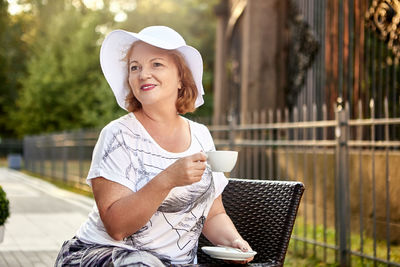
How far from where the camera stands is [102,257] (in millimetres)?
2695

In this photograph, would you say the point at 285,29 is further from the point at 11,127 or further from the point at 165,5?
the point at 11,127

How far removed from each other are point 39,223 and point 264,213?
6.53 metres

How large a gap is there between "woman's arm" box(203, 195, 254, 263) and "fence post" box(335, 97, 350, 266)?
358 cm

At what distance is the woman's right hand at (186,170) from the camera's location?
8.20 ft

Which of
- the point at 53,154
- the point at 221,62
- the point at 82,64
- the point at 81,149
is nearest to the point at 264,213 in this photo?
the point at 221,62

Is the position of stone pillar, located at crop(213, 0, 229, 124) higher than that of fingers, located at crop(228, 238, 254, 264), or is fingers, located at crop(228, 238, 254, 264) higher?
stone pillar, located at crop(213, 0, 229, 124)

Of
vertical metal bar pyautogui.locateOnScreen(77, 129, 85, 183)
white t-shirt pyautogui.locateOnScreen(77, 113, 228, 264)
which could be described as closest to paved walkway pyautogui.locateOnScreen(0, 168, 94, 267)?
vertical metal bar pyautogui.locateOnScreen(77, 129, 85, 183)

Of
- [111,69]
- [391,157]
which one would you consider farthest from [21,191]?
[111,69]

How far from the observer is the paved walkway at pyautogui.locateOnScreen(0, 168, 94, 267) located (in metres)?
6.43

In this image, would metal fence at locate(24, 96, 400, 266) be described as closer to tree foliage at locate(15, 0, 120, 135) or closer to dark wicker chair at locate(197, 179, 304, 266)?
dark wicker chair at locate(197, 179, 304, 266)

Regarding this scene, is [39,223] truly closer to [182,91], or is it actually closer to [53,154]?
[182,91]

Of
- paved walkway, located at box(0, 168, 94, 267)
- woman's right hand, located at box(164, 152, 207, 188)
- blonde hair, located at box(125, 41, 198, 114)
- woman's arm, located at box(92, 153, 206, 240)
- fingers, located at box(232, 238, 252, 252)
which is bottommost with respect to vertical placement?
paved walkway, located at box(0, 168, 94, 267)

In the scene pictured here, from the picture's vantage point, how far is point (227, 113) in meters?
14.7

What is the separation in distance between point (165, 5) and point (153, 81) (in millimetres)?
38504
